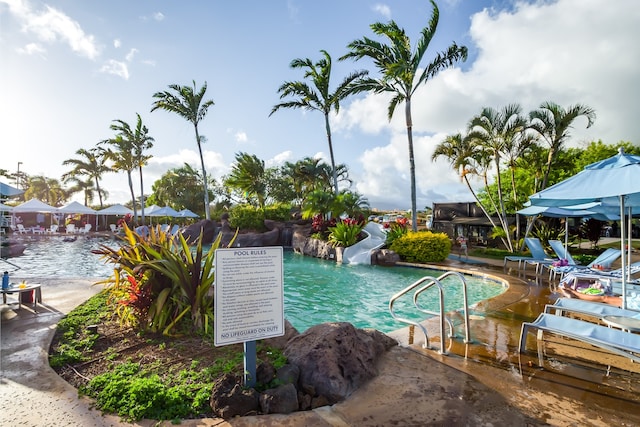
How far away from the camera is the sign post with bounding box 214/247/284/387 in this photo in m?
2.51

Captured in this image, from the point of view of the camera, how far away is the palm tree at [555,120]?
11.8 meters

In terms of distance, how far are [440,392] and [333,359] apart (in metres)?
0.94

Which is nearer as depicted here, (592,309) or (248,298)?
(248,298)

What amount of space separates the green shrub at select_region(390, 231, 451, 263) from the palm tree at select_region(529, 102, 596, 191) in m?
5.88

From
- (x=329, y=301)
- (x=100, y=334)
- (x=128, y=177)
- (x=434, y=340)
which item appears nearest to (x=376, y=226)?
(x=329, y=301)

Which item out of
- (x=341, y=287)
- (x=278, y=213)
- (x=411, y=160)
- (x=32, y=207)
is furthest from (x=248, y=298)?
(x=32, y=207)

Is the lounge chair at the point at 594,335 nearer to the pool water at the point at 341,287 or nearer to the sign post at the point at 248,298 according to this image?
the pool water at the point at 341,287

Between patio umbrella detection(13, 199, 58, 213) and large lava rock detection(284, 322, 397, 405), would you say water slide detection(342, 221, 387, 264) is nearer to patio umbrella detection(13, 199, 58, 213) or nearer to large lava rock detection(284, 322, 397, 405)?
large lava rock detection(284, 322, 397, 405)

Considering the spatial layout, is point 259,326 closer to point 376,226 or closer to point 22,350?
point 22,350

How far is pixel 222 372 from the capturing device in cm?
290

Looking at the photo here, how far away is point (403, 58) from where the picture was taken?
1320 cm

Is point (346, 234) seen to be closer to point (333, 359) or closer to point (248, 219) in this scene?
point (248, 219)

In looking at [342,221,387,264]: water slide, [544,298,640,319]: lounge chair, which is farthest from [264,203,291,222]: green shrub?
[544,298,640,319]: lounge chair

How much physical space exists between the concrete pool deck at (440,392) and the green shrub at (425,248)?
792 cm
